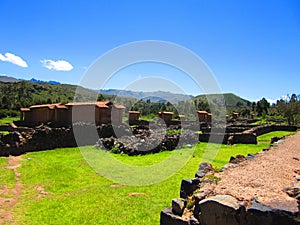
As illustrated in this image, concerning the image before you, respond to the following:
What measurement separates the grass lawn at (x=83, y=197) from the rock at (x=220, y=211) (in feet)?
9.52

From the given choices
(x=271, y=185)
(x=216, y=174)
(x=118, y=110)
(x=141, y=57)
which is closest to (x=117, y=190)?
(x=216, y=174)

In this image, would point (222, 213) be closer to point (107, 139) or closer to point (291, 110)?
point (107, 139)

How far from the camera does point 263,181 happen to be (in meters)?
7.04

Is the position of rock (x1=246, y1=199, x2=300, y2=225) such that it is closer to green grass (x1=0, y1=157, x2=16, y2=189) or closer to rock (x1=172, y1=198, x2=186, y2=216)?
rock (x1=172, y1=198, x2=186, y2=216)

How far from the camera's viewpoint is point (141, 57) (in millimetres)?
21828

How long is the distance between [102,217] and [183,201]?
3.19 meters

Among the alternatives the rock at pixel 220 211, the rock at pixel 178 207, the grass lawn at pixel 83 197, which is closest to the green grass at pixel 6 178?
the grass lawn at pixel 83 197

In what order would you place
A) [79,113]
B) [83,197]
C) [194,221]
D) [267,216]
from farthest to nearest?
[79,113] < [83,197] < [194,221] < [267,216]

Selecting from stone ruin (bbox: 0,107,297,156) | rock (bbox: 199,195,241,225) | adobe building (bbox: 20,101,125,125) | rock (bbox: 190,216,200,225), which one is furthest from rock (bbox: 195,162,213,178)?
adobe building (bbox: 20,101,125,125)

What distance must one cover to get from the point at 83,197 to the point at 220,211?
21.7 ft

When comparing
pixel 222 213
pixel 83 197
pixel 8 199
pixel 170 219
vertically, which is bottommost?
pixel 8 199

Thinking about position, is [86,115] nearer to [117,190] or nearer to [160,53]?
[160,53]

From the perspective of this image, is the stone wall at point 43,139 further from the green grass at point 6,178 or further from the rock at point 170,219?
the rock at point 170,219

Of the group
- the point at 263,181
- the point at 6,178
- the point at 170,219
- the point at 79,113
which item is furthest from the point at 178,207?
the point at 79,113
